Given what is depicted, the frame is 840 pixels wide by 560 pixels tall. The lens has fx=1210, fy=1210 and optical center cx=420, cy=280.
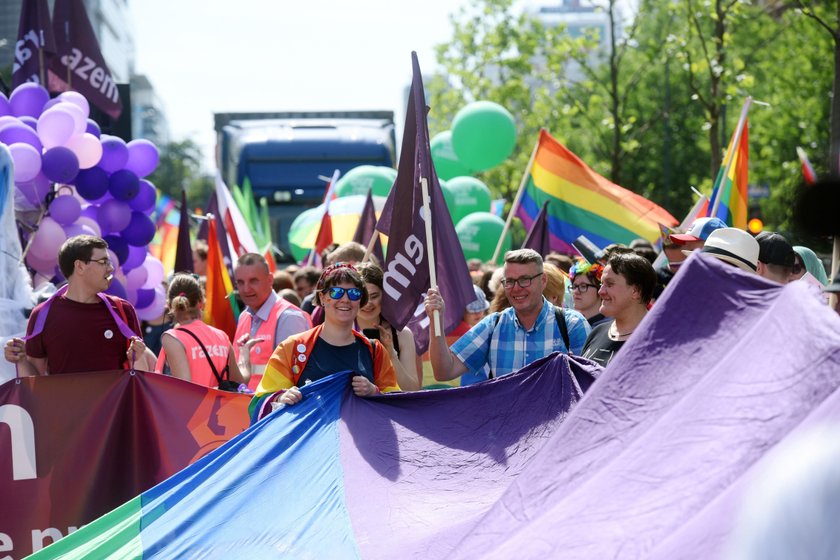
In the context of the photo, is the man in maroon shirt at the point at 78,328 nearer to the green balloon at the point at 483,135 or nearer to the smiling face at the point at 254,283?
the smiling face at the point at 254,283

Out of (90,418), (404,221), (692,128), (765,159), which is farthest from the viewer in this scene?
(692,128)

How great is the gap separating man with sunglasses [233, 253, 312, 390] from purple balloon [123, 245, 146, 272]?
3465 mm

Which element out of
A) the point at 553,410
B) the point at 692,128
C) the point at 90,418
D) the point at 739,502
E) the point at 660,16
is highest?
the point at 739,502

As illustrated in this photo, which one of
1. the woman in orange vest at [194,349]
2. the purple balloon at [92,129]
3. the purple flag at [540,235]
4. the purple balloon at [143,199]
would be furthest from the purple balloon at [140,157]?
the woman in orange vest at [194,349]

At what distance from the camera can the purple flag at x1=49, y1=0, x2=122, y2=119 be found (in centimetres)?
1140

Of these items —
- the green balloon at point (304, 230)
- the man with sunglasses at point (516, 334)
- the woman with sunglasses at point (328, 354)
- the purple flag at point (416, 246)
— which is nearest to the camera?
the woman with sunglasses at point (328, 354)

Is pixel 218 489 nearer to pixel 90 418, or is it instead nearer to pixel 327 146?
pixel 90 418

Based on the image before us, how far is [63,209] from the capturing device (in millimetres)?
9656

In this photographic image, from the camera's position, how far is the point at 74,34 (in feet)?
37.7

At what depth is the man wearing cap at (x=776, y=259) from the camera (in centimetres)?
618

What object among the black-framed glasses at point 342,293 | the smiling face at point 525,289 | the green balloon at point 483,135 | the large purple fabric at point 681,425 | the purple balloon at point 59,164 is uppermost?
the large purple fabric at point 681,425

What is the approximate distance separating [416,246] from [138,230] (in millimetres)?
4755

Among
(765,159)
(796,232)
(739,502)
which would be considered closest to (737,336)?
(796,232)

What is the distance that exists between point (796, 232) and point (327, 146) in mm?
13925
